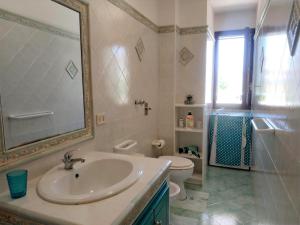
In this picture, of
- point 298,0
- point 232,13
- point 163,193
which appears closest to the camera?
point 298,0

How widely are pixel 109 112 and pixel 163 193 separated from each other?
81cm

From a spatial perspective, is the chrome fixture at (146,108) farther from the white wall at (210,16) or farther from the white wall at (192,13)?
the white wall at (210,16)

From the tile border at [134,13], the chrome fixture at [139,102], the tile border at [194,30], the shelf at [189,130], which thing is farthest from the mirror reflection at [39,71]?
the tile border at [194,30]

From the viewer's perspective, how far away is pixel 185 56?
9.48ft

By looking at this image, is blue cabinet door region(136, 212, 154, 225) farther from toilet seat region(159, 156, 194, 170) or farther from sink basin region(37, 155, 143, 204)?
toilet seat region(159, 156, 194, 170)

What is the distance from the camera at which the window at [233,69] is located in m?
3.42

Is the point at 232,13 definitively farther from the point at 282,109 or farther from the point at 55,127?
the point at 55,127

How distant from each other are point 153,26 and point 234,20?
60.9 inches

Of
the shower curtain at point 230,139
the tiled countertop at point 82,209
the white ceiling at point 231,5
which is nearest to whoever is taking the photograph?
the tiled countertop at point 82,209

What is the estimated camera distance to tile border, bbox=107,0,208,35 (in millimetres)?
1931

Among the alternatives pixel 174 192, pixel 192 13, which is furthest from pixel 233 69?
pixel 174 192

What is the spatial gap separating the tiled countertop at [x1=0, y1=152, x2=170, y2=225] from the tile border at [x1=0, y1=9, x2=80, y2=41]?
0.80 m

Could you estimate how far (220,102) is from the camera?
3670 mm

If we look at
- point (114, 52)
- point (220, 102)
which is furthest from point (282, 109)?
point (220, 102)
